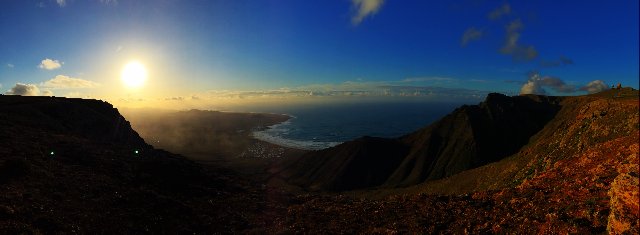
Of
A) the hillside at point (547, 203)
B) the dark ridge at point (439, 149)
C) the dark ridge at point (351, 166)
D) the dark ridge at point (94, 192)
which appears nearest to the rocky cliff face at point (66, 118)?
the dark ridge at point (94, 192)

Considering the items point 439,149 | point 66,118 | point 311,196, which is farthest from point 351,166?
point 66,118

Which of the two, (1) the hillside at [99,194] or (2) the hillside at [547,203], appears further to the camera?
(1) the hillside at [99,194]

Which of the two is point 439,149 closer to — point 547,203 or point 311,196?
point 311,196

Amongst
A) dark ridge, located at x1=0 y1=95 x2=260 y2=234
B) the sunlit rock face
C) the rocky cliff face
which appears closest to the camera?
the sunlit rock face

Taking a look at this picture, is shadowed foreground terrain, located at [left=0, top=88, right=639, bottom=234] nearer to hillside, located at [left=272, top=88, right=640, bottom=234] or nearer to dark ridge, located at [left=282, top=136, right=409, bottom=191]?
hillside, located at [left=272, top=88, right=640, bottom=234]

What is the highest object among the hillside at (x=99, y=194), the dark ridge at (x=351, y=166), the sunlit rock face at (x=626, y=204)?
the sunlit rock face at (x=626, y=204)

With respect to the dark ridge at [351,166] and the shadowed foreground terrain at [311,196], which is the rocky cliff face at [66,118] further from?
the dark ridge at [351,166]

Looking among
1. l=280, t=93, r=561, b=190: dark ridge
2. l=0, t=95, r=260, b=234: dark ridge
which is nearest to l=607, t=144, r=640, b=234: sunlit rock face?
l=0, t=95, r=260, b=234: dark ridge

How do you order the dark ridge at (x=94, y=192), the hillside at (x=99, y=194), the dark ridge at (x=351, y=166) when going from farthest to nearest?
the dark ridge at (x=351, y=166)
the hillside at (x=99, y=194)
the dark ridge at (x=94, y=192)

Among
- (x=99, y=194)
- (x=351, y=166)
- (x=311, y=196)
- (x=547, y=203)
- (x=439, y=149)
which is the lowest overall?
(x=351, y=166)
